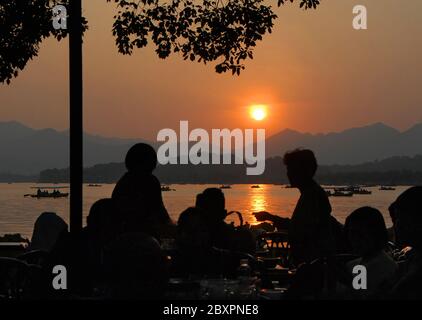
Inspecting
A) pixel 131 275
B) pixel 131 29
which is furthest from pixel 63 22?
pixel 131 275

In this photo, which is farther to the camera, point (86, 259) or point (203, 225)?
point (203, 225)

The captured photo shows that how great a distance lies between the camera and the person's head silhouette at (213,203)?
22.0ft

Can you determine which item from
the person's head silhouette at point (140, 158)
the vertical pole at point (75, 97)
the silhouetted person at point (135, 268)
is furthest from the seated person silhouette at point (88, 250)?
the person's head silhouette at point (140, 158)

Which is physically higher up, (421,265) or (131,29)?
(131,29)

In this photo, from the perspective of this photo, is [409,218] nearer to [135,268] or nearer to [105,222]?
[135,268]

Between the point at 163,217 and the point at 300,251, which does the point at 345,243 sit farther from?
the point at 163,217

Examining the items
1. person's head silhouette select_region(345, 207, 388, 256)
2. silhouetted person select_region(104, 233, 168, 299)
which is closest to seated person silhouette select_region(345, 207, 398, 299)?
person's head silhouette select_region(345, 207, 388, 256)

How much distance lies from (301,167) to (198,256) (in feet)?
3.75

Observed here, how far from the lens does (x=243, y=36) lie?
12.9 m

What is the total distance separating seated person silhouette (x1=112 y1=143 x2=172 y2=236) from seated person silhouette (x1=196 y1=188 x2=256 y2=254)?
0.35 m
